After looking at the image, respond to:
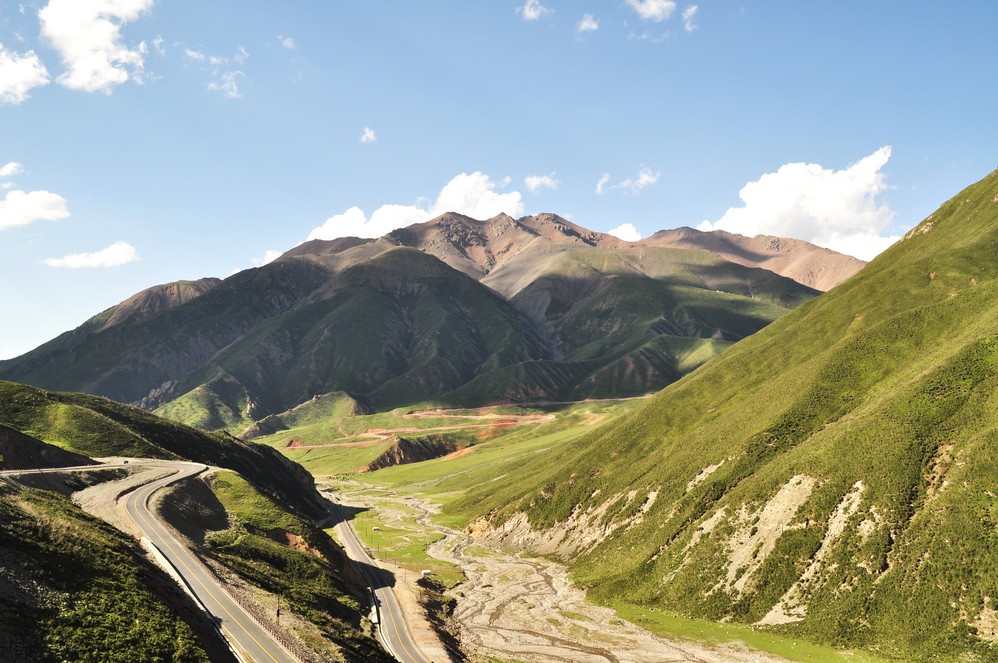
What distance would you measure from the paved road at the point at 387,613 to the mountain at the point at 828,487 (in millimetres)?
34113

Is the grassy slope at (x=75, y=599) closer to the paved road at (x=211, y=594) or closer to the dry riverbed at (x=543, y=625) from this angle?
the paved road at (x=211, y=594)

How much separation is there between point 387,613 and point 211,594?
3487cm

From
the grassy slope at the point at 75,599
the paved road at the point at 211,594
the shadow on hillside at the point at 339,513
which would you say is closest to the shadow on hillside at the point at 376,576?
the paved road at the point at 211,594

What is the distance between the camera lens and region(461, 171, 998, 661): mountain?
239 feet

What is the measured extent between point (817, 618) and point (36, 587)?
3333 inches

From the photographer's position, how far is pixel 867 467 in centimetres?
8900

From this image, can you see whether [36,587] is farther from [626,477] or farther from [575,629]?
[626,477]

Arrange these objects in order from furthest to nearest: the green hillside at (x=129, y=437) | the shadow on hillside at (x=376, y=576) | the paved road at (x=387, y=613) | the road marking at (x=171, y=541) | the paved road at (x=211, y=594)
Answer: the green hillside at (x=129, y=437), the shadow on hillside at (x=376, y=576), the paved road at (x=387, y=613), the road marking at (x=171, y=541), the paved road at (x=211, y=594)

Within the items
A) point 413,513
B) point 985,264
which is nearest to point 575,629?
point 413,513

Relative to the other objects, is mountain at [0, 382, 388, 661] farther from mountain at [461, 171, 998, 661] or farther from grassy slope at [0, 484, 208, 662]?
mountain at [461, 171, 998, 661]

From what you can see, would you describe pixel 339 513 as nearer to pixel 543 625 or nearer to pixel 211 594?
pixel 543 625

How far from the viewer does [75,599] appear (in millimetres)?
45562

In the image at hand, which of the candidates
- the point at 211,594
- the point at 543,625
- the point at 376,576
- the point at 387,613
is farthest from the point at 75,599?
the point at 376,576

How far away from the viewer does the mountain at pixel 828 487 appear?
72.8 metres
